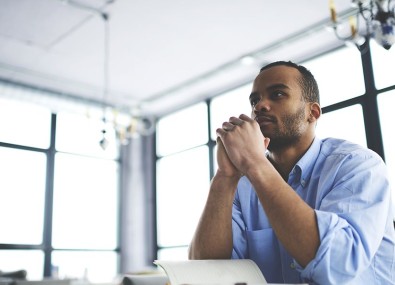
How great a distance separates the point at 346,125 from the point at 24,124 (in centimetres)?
413

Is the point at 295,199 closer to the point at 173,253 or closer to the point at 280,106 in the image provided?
the point at 280,106

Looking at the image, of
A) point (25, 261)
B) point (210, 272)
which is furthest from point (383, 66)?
point (25, 261)

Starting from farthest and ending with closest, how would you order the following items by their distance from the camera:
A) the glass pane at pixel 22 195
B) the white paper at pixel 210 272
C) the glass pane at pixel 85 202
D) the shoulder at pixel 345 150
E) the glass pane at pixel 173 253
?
1. the glass pane at pixel 173 253
2. the glass pane at pixel 85 202
3. the glass pane at pixel 22 195
4. the shoulder at pixel 345 150
5. the white paper at pixel 210 272

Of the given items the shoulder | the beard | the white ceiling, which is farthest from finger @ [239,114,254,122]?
the white ceiling

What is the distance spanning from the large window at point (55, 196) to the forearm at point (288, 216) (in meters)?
5.06

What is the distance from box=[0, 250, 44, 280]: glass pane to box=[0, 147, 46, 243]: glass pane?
14 cm

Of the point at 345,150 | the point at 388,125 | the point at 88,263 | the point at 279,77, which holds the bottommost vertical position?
the point at 88,263

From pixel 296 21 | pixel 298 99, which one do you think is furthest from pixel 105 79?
pixel 298 99

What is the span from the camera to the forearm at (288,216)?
2.76 feet

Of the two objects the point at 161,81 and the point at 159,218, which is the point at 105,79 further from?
the point at 159,218

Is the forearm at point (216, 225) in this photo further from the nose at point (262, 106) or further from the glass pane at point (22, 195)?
the glass pane at point (22, 195)

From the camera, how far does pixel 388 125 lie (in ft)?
14.8

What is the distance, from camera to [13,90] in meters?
5.63

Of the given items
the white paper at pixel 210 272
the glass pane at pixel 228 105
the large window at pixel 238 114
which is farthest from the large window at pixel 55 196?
the white paper at pixel 210 272
